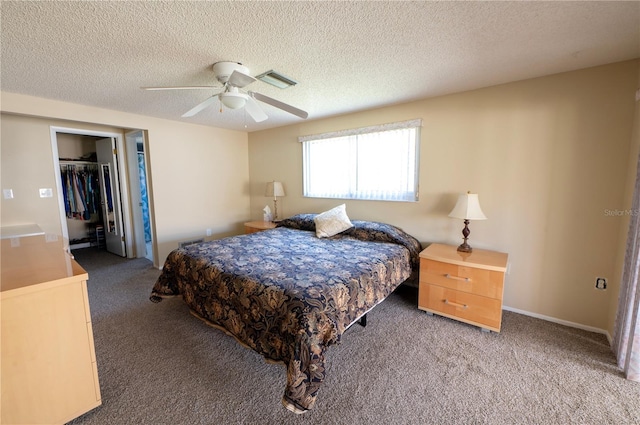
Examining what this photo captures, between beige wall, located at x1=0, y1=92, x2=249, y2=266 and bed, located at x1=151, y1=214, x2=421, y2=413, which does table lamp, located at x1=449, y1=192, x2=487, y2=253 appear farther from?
beige wall, located at x1=0, y1=92, x2=249, y2=266

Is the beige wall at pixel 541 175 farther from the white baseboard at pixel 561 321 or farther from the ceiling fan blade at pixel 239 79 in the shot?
the ceiling fan blade at pixel 239 79

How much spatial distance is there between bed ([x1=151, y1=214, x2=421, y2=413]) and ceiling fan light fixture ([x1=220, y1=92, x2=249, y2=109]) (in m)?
1.31

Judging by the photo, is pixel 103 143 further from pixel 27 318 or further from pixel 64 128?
pixel 27 318

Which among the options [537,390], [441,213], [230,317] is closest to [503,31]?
[441,213]

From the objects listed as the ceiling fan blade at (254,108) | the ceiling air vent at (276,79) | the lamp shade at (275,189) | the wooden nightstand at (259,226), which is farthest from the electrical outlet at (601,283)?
the lamp shade at (275,189)

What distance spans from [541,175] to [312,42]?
233 centimetres

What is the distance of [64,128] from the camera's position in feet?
11.1

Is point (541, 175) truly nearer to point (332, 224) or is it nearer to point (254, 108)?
point (332, 224)

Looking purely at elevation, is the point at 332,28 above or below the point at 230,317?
above

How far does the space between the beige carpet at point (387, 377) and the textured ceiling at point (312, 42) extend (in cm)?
224

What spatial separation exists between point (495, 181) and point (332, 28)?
2134 millimetres

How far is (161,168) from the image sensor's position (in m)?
3.77

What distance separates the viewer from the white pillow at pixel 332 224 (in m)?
A: 3.20

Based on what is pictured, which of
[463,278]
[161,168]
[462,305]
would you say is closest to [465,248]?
[463,278]
